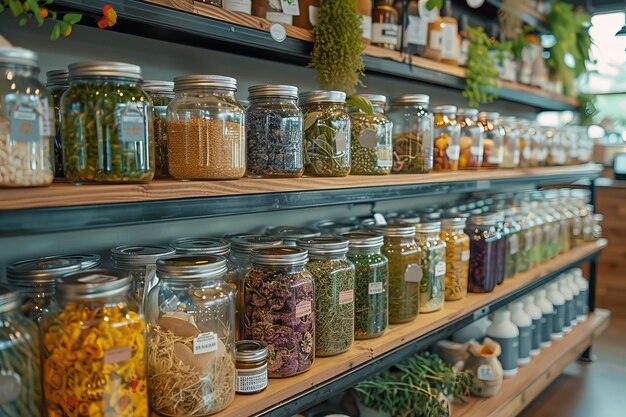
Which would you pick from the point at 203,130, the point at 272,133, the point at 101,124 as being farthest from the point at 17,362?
the point at 272,133

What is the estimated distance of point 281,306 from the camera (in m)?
1.26

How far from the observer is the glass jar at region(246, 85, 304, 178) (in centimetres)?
127

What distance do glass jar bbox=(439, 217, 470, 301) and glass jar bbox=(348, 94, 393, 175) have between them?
527 millimetres

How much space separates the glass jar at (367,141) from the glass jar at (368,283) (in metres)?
0.20

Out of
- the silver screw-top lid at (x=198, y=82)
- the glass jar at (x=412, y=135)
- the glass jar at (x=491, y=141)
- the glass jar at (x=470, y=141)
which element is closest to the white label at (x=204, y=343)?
the silver screw-top lid at (x=198, y=82)

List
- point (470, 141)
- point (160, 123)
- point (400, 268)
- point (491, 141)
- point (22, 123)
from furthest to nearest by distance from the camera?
point (491, 141) < point (470, 141) < point (400, 268) < point (160, 123) < point (22, 123)

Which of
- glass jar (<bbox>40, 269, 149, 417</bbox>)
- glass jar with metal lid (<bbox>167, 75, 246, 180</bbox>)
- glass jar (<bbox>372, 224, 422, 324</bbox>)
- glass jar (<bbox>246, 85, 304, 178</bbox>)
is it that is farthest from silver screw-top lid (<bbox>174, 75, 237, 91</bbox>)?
glass jar (<bbox>372, 224, 422, 324</bbox>)

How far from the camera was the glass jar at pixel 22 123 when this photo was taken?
33.5 inches

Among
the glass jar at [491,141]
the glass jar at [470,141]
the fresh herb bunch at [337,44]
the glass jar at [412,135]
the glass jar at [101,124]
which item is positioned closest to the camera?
the glass jar at [101,124]

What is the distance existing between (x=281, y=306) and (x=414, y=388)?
77 centimetres

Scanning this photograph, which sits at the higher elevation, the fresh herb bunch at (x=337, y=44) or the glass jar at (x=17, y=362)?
the fresh herb bunch at (x=337, y=44)

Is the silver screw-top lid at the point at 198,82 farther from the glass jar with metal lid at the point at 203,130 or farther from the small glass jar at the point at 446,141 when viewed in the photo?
the small glass jar at the point at 446,141

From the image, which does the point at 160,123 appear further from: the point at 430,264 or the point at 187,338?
the point at 430,264

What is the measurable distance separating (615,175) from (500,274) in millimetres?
2683
